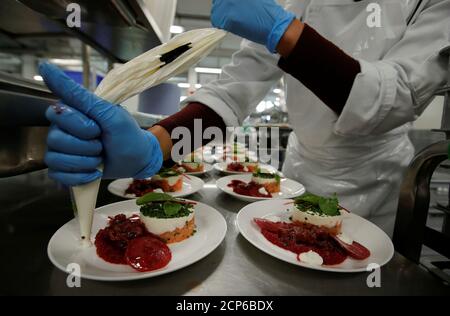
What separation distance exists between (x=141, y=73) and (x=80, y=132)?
287 millimetres

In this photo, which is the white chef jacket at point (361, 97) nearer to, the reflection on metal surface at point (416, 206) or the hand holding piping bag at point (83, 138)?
the reflection on metal surface at point (416, 206)

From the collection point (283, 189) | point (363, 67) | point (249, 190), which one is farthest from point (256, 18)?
point (283, 189)

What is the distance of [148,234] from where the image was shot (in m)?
0.84

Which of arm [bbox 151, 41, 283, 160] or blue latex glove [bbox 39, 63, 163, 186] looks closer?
blue latex glove [bbox 39, 63, 163, 186]

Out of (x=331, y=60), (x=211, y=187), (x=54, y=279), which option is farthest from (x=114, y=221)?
(x=331, y=60)

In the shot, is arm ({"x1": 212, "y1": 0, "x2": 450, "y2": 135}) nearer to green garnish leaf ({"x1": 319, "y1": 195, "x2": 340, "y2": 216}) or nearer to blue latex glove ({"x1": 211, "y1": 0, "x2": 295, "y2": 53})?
blue latex glove ({"x1": 211, "y1": 0, "x2": 295, "y2": 53})

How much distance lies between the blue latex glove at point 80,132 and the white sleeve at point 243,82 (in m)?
0.69

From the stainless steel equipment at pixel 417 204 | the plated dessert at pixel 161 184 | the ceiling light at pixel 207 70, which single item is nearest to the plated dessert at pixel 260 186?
the plated dessert at pixel 161 184

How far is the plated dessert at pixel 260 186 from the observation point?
137cm

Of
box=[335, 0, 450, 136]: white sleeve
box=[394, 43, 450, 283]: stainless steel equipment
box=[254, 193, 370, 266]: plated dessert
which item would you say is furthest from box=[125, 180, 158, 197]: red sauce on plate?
box=[394, 43, 450, 283]: stainless steel equipment

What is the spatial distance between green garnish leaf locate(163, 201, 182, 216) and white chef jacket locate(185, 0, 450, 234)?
0.64m

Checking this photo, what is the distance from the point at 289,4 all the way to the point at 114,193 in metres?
1.47

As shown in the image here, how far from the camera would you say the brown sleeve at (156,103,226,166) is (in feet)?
4.01

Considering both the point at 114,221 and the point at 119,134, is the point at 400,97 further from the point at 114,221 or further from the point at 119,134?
the point at 114,221
